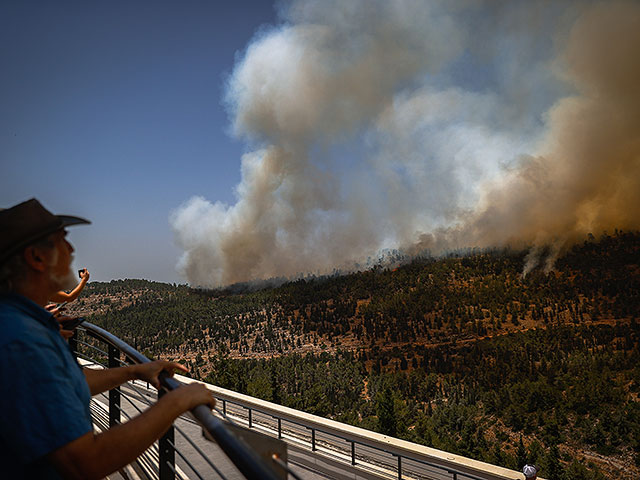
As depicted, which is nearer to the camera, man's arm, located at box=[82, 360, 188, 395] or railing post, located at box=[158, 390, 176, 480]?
man's arm, located at box=[82, 360, 188, 395]

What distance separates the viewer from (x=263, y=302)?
89375mm

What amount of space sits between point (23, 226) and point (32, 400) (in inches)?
13.4

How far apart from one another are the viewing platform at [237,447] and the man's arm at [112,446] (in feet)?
0.29

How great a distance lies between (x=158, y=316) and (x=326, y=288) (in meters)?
33.3

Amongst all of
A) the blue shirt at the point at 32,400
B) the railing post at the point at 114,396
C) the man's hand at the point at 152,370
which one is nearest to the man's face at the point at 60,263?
the blue shirt at the point at 32,400

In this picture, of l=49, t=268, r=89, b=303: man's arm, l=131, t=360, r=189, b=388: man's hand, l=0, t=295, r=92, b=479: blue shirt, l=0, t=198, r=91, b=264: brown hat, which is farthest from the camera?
l=49, t=268, r=89, b=303: man's arm

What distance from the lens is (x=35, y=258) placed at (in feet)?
3.03

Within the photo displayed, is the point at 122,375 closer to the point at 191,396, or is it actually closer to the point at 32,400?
the point at 191,396

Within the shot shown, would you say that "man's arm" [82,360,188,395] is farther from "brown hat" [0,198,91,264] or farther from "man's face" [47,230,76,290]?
"brown hat" [0,198,91,264]

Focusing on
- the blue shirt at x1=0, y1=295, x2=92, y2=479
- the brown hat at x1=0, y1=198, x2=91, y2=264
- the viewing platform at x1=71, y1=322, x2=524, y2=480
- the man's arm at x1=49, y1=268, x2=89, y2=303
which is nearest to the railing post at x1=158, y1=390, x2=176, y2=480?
the viewing platform at x1=71, y1=322, x2=524, y2=480

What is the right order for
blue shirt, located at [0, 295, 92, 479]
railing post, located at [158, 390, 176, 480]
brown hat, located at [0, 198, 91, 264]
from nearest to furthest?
1. blue shirt, located at [0, 295, 92, 479]
2. brown hat, located at [0, 198, 91, 264]
3. railing post, located at [158, 390, 176, 480]

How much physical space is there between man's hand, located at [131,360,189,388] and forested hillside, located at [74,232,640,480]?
88.3 ft

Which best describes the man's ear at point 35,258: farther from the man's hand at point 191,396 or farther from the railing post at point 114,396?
the railing post at point 114,396

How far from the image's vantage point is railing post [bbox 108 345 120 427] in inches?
83.4
